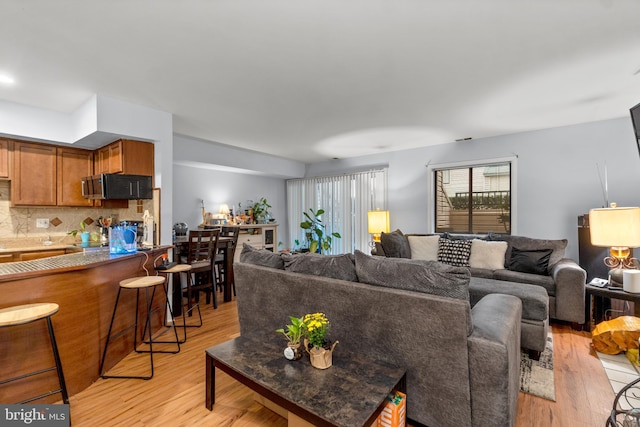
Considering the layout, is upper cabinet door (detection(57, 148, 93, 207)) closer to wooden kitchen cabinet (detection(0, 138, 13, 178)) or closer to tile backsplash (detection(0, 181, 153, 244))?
tile backsplash (detection(0, 181, 153, 244))

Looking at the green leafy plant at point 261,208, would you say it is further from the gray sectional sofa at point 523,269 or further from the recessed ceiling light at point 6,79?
the recessed ceiling light at point 6,79

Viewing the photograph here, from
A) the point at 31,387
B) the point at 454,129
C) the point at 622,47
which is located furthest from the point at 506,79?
the point at 31,387

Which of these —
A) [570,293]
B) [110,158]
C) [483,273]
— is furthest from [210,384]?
[570,293]

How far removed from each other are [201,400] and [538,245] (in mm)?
4080

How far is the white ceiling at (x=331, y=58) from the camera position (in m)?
1.81

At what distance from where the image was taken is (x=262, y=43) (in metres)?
2.14

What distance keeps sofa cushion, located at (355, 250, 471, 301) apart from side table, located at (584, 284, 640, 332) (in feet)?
7.06

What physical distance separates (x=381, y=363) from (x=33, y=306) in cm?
210

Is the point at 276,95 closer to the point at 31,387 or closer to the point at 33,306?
the point at 33,306

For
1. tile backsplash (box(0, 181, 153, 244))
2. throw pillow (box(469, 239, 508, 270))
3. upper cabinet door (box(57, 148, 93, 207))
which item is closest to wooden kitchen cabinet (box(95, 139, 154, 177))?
tile backsplash (box(0, 181, 153, 244))

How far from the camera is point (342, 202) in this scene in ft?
20.7

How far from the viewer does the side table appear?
102 inches

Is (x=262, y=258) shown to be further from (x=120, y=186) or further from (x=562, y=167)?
(x=562, y=167)

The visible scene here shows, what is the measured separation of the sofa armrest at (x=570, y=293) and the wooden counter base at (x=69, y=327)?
14.3ft
